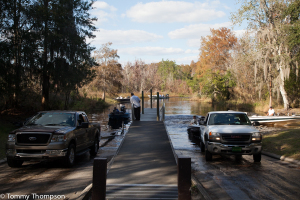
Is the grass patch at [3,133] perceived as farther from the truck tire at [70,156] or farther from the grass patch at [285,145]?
the grass patch at [285,145]

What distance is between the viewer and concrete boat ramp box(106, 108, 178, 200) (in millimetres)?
6383

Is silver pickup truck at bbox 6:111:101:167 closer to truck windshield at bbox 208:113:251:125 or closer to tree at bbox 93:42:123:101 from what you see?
truck windshield at bbox 208:113:251:125

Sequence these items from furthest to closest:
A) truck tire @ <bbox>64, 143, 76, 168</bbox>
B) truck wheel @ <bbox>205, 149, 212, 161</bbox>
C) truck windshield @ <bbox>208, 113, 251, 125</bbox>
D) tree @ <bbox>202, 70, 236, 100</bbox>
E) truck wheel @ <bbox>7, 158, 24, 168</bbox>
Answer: tree @ <bbox>202, 70, 236, 100</bbox>, truck windshield @ <bbox>208, 113, 251, 125</bbox>, truck wheel @ <bbox>205, 149, 212, 161</bbox>, truck tire @ <bbox>64, 143, 76, 168</bbox>, truck wheel @ <bbox>7, 158, 24, 168</bbox>

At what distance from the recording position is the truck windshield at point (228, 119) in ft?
38.0

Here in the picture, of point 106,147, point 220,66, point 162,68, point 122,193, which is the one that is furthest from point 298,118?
point 162,68

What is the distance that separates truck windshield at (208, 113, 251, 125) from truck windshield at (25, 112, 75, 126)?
5.49m

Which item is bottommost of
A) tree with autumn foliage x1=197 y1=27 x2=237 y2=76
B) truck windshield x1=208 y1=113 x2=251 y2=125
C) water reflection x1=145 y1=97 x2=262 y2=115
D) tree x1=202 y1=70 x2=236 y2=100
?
water reflection x1=145 y1=97 x2=262 y2=115

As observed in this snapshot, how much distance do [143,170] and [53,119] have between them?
4.25 m

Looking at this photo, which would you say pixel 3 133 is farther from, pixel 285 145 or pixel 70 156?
pixel 285 145

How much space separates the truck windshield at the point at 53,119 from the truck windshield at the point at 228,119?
5.49 m

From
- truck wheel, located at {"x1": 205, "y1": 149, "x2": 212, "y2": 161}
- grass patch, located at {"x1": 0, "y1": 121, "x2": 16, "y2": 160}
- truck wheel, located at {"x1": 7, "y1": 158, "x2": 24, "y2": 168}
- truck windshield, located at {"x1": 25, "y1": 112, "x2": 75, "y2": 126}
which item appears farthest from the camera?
grass patch, located at {"x1": 0, "y1": 121, "x2": 16, "y2": 160}

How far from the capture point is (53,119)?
10.5 meters

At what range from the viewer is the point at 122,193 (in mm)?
6328

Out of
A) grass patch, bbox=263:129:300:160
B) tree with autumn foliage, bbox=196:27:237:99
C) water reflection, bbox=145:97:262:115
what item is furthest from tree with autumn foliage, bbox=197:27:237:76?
grass patch, bbox=263:129:300:160
